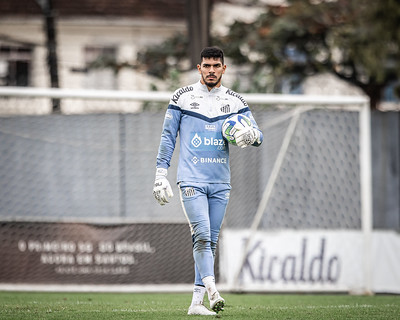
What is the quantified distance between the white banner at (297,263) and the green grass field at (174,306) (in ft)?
1.32

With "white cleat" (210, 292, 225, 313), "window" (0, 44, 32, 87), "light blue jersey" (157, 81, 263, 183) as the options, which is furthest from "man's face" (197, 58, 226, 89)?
"window" (0, 44, 32, 87)

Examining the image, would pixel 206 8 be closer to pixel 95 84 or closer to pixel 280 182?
pixel 280 182

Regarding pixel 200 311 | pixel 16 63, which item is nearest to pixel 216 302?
pixel 200 311

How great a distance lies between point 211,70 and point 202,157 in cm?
80

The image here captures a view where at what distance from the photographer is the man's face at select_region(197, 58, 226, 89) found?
295 inches

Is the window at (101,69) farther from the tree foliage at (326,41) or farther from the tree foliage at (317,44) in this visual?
the tree foliage at (326,41)

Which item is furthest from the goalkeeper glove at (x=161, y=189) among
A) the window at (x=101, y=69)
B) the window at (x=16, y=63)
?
the window at (x=16, y=63)

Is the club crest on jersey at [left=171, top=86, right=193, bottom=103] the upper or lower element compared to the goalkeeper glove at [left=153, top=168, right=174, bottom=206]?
upper

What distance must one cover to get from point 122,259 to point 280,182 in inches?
104

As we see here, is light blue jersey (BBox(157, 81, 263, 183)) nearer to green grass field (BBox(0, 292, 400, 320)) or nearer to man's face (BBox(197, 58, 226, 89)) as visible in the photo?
man's face (BBox(197, 58, 226, 89))

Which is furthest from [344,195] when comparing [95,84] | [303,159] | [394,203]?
[95,84]

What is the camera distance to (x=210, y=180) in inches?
296

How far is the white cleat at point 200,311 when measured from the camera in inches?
293

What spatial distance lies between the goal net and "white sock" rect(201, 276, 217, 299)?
15.3 feet
